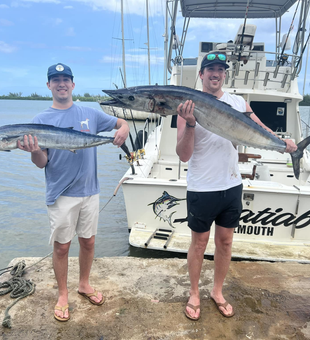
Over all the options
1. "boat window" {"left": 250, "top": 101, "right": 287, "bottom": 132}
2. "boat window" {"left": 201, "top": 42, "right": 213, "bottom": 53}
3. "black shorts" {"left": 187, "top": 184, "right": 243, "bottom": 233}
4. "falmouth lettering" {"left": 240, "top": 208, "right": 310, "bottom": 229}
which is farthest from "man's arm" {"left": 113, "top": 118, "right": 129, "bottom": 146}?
"boat window" {"left": 201, "top": 42, "right": 213, "bottom": 53}

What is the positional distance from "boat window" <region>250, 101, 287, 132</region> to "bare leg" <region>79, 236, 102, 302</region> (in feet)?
20.4

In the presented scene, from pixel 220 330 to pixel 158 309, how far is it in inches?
22.4

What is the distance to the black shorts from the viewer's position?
A: 2.48 meters

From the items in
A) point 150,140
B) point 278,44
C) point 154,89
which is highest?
point 278,44

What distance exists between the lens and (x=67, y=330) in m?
2.43

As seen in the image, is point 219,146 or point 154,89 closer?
point 154,89

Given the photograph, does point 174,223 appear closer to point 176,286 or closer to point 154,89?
point 176,286

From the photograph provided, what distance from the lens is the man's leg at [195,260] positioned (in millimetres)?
2574

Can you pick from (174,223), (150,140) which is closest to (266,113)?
(150,140)

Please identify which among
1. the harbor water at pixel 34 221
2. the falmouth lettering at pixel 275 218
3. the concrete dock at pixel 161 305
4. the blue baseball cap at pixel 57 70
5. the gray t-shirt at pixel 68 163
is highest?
the blue baseball cap at pixel 57 70

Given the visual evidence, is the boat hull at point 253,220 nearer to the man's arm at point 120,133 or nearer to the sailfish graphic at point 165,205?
the sailfish graphic at point 165,205

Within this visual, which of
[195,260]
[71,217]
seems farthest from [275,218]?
[71,217]

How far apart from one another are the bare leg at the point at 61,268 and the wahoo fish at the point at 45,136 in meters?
0.86

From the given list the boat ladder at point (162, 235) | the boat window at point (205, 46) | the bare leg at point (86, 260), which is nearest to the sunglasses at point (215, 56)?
the bare leg at point (86, 260)
